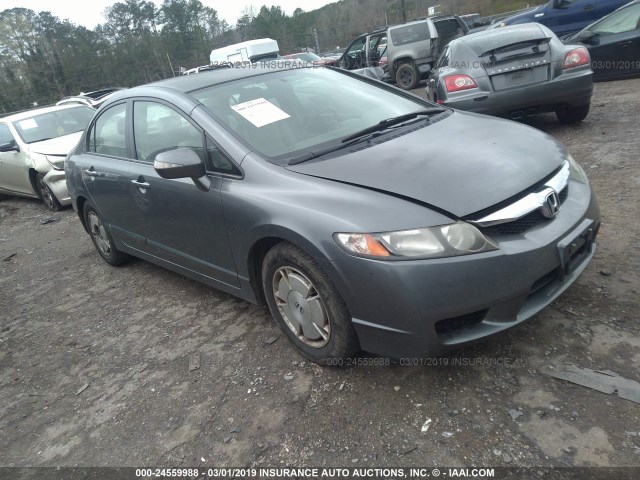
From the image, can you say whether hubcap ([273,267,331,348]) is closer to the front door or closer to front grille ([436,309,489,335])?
front grille ([436,309,489,335])

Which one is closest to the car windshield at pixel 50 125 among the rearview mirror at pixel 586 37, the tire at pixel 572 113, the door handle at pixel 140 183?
the door handle at pixel 140 183

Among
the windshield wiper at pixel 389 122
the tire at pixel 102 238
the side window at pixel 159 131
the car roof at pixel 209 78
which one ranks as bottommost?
the tire at pixel 102 238

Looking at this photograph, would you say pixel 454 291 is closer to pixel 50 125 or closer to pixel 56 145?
pixel 56 145

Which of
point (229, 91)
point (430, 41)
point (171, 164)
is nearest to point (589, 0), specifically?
point (430, 41)

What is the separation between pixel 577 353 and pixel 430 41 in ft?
37.9

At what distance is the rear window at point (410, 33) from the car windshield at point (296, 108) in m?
9.91

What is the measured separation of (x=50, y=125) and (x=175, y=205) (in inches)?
243

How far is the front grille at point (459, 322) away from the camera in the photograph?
2.17 meters

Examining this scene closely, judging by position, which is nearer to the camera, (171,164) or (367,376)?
(367,376)

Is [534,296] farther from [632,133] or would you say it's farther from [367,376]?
[632,133]

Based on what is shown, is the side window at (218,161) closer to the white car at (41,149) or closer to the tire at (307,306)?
the tire at (307,306)

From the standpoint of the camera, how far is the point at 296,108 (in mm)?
3145

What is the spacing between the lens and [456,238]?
6.93ft

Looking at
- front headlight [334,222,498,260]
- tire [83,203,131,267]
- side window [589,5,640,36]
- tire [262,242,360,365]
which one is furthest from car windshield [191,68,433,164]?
side window [589,5,640,36]
